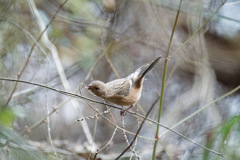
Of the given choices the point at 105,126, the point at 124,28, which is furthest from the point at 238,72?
the point at 105,126

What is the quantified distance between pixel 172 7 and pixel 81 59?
4.61ft

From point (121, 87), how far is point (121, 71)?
1.16 metres

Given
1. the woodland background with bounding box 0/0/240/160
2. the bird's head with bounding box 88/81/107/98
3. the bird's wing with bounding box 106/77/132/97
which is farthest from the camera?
the woodland background with bounding box 0/0/240/160

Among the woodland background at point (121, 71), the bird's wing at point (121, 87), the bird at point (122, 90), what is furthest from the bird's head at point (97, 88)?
the woodland background at point (121, 71)

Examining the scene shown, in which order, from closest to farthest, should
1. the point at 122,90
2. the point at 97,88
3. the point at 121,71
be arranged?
the point at 97,88
the point at 122,90
the point at 121,71

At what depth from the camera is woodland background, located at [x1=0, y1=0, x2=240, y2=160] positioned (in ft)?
7.41

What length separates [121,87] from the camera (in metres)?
2.16

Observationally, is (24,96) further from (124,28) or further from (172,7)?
(172,7)

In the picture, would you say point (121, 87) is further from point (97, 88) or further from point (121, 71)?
point (121, 71)

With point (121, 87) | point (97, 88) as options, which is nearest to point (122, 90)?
point (121, 87)

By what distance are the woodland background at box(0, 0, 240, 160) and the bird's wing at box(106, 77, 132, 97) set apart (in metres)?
0.21

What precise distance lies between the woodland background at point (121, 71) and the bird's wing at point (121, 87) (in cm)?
21

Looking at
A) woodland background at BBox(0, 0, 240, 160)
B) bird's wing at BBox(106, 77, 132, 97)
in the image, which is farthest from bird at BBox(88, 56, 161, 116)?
woodland background at BBox(0, 0, 240, 160)

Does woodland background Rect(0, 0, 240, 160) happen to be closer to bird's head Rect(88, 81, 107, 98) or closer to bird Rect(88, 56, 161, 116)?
bird Rect(88, 56, 161, 116)
